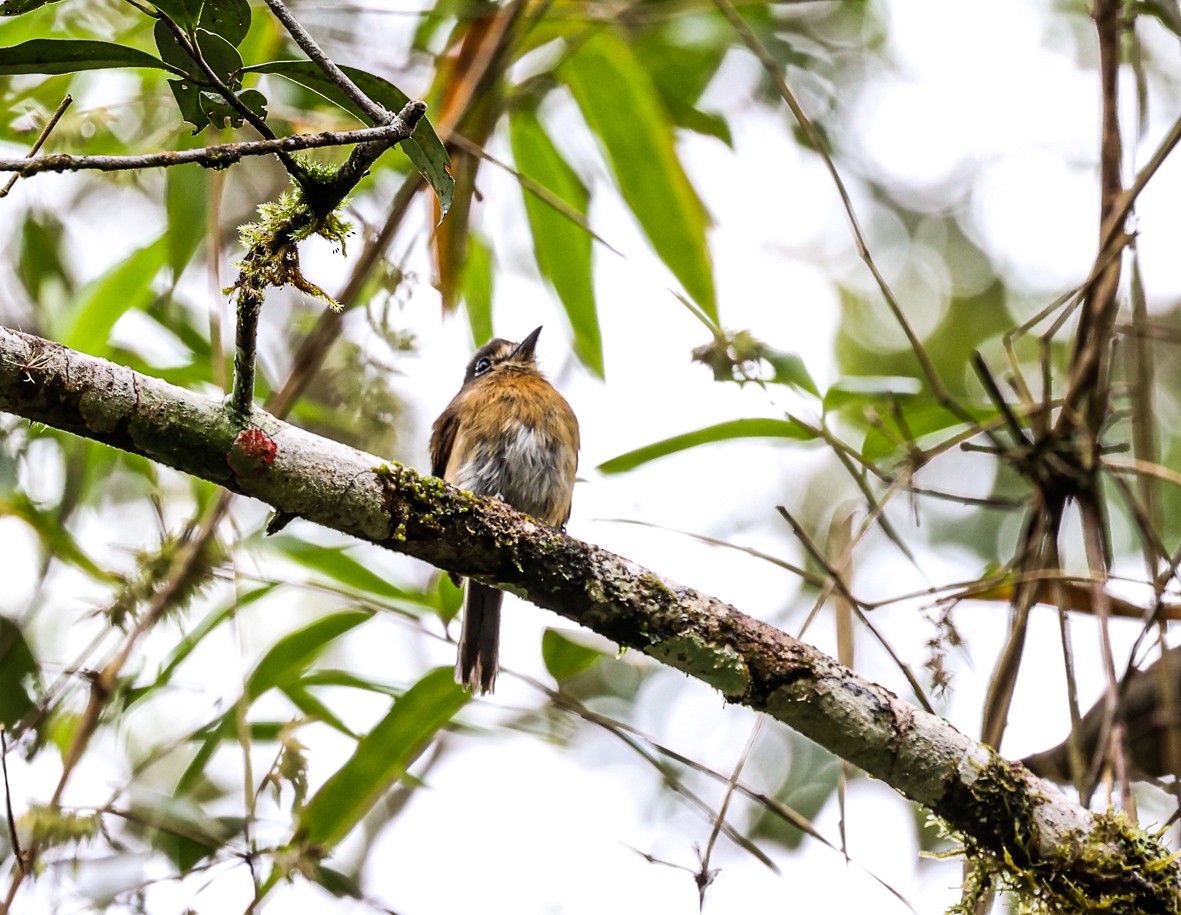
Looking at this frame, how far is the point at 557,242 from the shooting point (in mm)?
3402

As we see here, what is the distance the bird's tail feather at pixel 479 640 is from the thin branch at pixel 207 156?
5.72 ft

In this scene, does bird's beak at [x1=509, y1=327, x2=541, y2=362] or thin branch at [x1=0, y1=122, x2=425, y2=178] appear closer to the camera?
thin branch at [x1=0, y1=122, x2=425, y2=178]

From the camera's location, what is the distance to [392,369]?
291 centimetres

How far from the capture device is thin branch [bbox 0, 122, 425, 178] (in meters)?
1.26

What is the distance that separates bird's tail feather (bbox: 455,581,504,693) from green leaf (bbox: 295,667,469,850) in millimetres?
71

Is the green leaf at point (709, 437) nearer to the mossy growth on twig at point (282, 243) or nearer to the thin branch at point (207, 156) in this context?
the mossy growth on twig at point (282, 243)

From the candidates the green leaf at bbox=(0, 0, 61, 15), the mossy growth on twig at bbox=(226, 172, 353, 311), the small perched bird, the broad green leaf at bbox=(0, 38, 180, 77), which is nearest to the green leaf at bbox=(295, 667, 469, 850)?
the small perched bird

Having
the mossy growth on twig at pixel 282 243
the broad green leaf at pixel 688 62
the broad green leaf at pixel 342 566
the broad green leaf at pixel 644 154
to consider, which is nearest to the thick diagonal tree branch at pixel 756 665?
the mossy growth on twig at pixel 282 243

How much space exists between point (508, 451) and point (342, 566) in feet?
2.57

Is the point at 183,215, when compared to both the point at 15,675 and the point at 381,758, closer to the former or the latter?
the point at 15,675

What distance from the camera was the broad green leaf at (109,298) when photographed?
2942 mm

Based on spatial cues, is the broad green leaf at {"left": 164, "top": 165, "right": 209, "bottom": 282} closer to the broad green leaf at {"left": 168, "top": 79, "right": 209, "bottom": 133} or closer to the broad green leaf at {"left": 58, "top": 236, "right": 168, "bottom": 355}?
the broad green leaf at {"left": 58, "top": 236, "right": 168, "bottom": 355}

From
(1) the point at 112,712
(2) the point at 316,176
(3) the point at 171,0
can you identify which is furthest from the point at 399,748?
(3) the point at 171,0

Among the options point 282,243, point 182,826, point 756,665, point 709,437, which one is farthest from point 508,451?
point 282,243
